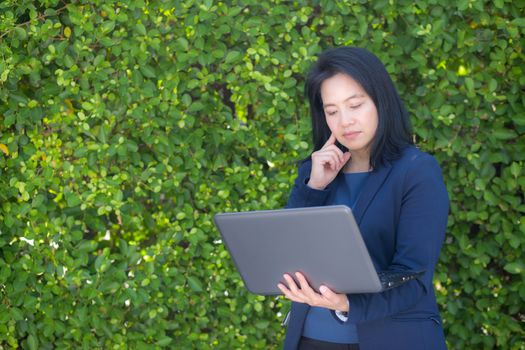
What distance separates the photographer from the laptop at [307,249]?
1811 millimetres

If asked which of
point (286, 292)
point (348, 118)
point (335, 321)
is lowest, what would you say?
point (335, 321)

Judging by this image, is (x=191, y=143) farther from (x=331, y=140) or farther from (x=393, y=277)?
(x=393, y=277)

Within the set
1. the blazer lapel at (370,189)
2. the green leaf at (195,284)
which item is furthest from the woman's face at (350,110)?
the green leaf at (195,284)

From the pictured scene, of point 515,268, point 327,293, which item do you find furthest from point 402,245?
point 515,268

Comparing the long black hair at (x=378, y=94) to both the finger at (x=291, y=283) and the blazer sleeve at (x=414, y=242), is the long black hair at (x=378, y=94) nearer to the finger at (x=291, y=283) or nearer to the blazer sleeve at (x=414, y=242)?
the blazer sleeve at (x=414, y=242)

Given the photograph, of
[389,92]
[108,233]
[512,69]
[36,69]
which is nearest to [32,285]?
[108,233]

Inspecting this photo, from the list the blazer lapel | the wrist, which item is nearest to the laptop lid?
the blazer lapel

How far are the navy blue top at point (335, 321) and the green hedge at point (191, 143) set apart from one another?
3.34ft

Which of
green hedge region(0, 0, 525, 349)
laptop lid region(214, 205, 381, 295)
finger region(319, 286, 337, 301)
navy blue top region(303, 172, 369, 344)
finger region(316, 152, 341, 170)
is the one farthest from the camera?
green hedge region(0, 0, 525, 349)

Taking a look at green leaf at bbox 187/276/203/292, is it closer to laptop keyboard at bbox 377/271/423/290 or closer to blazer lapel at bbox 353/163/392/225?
blazer lapel at bbox 353/163/392/225

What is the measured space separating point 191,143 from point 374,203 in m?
1.40

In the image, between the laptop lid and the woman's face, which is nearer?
the laptop lid

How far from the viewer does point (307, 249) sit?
190 cm

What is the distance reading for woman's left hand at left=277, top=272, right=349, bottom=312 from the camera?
76.2 inches
